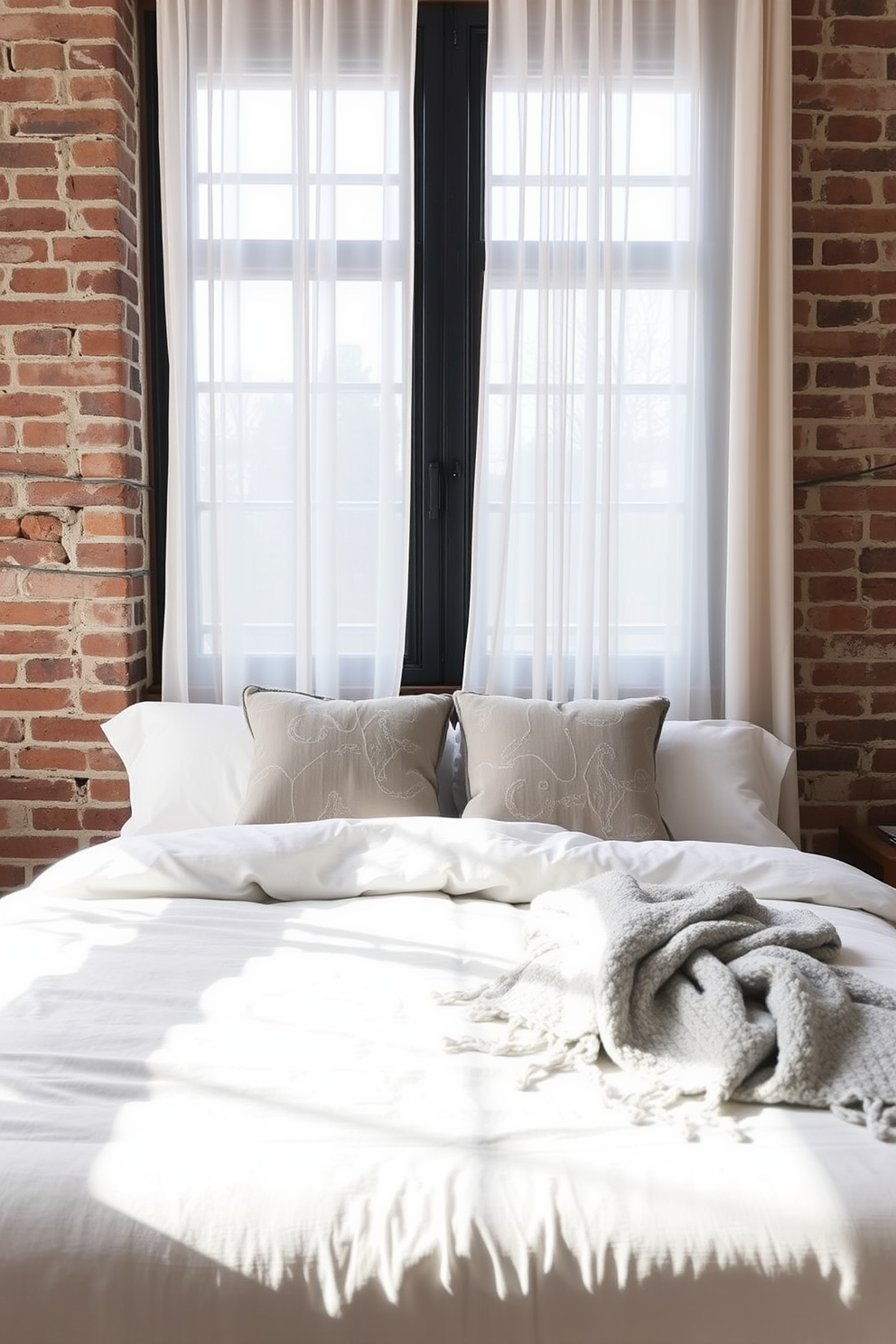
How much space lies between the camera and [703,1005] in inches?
A: 61.5

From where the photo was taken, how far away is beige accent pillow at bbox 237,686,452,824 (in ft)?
8.51

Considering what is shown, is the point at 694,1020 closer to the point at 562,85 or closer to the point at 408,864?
the point at 408,864

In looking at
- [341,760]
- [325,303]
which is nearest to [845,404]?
[325,303]

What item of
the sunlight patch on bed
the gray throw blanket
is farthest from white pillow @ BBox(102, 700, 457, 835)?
the sunlight patch on bed

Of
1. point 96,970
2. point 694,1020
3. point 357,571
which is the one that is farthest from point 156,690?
point 694,1020

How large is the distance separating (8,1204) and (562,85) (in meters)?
2.79

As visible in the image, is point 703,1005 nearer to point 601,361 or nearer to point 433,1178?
point 433,1178

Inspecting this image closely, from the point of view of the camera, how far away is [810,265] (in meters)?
3.06

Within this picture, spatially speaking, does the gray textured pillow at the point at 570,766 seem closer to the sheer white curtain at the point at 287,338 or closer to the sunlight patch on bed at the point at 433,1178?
the sheer white curtain at the point at 287,338

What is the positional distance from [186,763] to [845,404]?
6.36 ft

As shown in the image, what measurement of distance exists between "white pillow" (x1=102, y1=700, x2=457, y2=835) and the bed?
1.78 feet

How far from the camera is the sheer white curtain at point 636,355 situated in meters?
2.95

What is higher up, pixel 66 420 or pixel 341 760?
pixel 66 420

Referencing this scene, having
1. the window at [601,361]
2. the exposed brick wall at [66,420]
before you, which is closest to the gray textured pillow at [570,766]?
the window at [601,361]
